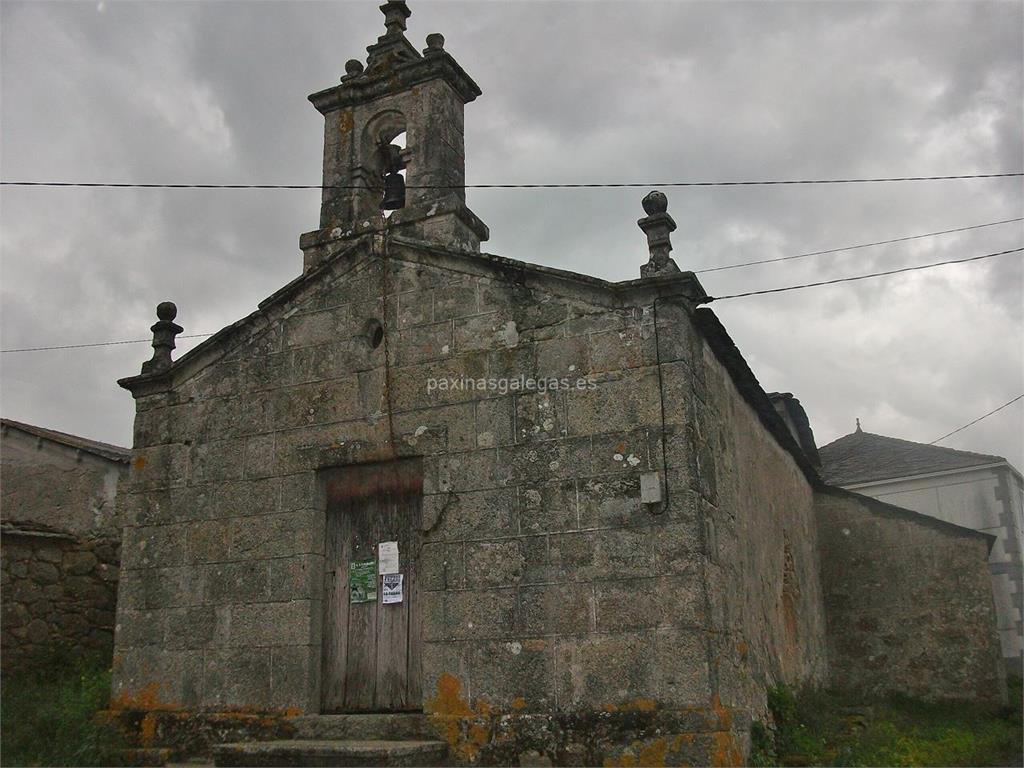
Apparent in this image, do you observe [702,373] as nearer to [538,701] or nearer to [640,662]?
[640,662]

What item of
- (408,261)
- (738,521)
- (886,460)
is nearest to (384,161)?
(408,261)

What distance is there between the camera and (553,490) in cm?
721

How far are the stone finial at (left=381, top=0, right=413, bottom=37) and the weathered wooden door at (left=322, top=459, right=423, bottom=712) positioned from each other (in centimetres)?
477

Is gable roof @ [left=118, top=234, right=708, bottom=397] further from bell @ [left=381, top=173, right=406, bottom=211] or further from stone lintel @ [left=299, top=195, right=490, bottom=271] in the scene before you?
bell @ [left=381, top=173, right=406, bottom=211]

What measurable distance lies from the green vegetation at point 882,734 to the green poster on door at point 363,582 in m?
3.29

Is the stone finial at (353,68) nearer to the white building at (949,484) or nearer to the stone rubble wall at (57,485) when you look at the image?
the stone rubble wall at (57,485)

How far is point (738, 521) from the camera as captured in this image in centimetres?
842

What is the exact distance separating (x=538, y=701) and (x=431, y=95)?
18.9ft

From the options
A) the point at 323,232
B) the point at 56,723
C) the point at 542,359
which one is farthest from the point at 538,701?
the point at 323,232

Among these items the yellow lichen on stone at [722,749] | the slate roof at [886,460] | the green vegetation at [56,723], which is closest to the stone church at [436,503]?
the yellow lichen on stone at [722,749]

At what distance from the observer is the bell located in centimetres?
955

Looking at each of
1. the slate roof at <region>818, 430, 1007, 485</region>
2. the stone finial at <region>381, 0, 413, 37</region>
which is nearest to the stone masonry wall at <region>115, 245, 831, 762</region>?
the stone finial at <region>381, 0, 413, 37</region>

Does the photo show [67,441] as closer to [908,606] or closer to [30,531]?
[30,531]

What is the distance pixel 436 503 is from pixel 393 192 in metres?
3.62
